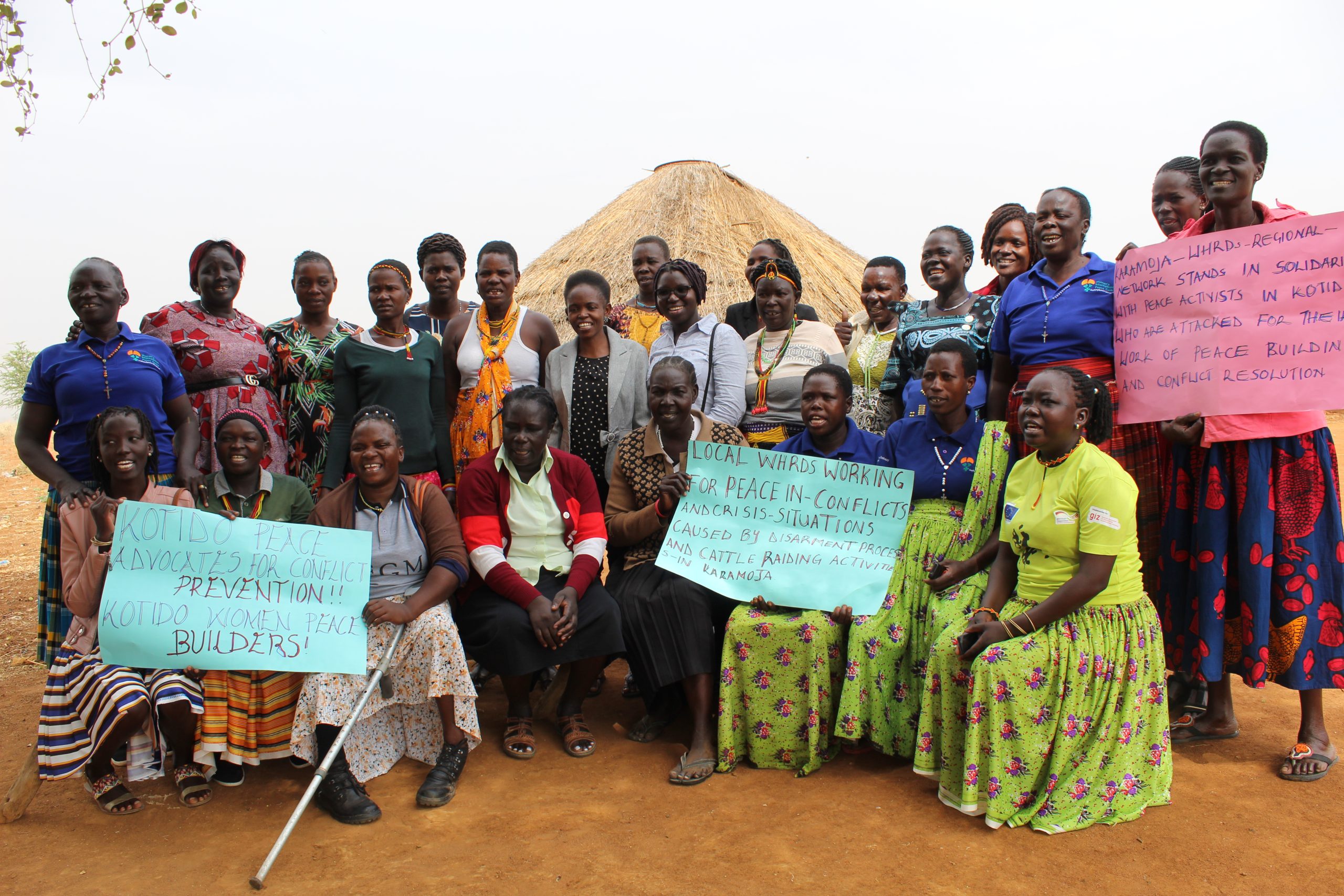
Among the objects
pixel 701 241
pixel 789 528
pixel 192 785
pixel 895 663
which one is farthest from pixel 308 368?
pixel 701 241

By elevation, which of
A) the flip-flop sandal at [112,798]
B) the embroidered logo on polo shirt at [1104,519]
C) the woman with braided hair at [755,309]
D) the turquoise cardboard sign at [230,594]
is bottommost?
the flip-flop sandal at [112,798]

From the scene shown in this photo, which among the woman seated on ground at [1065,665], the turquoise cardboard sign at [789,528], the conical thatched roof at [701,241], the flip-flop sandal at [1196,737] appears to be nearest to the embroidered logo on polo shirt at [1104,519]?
the woman seated on ground at [1065,665]

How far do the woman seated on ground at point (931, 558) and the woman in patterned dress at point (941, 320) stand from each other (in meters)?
0.44

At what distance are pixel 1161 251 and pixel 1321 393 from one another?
0.82m

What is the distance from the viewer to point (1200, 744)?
409 centimetres

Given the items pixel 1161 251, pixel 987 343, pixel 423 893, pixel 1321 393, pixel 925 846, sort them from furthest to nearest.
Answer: pixel 987 343 → pixel 1161 251 → pixel 1321 393 → pixel 925 846 → pixel 423 893

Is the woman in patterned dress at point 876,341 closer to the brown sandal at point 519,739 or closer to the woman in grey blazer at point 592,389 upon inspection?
the woman in grey blazer at point 592,389

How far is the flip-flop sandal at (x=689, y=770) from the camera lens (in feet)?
12.4

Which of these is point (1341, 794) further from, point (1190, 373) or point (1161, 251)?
point (1161, 251)

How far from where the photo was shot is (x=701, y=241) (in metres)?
12.1

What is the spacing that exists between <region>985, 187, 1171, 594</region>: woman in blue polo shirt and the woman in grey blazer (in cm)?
194

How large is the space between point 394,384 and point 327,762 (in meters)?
1.88

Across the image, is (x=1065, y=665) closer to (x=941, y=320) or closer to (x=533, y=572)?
(x=941, y=320)

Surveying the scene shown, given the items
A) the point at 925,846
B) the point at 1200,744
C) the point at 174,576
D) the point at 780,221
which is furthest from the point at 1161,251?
the point at 780,221
